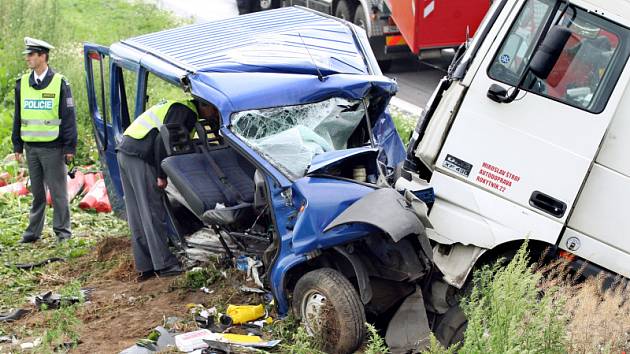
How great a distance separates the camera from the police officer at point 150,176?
741cm

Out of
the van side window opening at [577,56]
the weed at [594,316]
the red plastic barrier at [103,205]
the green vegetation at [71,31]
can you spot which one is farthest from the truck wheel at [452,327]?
the green vegetation at [71,31]

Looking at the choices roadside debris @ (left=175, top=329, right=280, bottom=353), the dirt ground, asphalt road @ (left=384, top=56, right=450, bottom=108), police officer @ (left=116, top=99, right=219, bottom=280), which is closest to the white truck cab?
roadside debris @ (left=175, top=329, right=280, bottom=353)

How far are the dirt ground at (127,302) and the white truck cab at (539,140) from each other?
1.78 m

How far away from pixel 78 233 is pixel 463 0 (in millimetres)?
6055

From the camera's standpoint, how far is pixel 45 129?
873 centimetres

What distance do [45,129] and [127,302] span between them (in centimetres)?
236

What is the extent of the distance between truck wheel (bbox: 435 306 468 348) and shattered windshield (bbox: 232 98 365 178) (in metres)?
1.36

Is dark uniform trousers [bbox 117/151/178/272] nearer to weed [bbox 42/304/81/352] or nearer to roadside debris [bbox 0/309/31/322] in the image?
weed [bbox 42/304/81/352]

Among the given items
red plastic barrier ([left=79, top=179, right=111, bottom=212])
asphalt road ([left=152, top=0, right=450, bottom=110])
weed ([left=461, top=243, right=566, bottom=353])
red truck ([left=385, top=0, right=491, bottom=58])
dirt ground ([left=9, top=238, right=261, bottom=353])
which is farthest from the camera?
asphalt road ([left=152, top=0, right=450, bottom=110])

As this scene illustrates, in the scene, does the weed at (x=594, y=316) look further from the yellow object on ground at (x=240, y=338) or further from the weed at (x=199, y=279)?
the weed at (x=199, y=279)

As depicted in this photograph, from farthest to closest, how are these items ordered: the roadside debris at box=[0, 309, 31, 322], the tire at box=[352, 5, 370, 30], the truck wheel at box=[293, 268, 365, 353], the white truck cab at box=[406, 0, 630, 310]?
the tire at box=[352, 5, 370, 30], the roadside debris at box=[0, 309, 31, 322], the truck wheel at box=[293, 268, 365, 353], the white truck cab at box=[406, 0, 630, 310]

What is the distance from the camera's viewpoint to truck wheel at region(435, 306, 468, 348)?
19.7ft

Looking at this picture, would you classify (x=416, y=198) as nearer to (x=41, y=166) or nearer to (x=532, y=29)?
(x=532, y=29)

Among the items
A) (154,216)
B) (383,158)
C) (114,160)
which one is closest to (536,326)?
(383,158)
